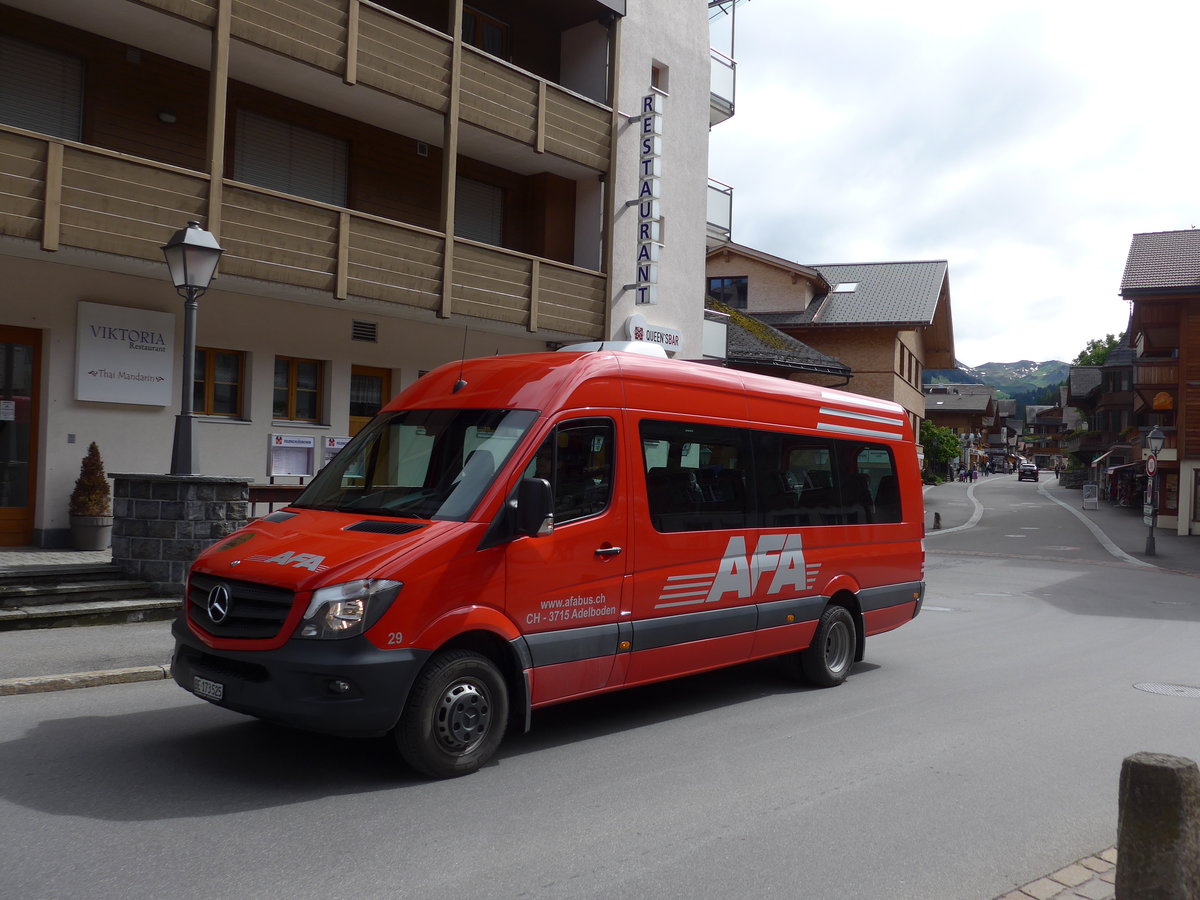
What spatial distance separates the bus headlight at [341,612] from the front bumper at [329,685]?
0.05 metres

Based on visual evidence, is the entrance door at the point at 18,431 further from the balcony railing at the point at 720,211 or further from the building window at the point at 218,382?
the balcony railing at the point at 720,211

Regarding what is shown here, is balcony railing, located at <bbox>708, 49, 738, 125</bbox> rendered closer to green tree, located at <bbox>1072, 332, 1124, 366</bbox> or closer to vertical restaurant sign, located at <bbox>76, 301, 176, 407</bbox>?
vertical restaurant sign, located at <bbox>76, 301, 176, 407</bbox>

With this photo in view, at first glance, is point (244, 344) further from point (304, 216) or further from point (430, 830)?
point (430, 830)

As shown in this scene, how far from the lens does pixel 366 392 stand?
1772cm

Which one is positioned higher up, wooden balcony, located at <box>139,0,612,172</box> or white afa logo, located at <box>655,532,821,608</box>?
wooden balcony, located at <box>139,0,612,172</box>

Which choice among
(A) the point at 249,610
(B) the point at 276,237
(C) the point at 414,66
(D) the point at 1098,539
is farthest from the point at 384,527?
(D) the point at 1098,539

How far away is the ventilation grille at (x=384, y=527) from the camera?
5.81m

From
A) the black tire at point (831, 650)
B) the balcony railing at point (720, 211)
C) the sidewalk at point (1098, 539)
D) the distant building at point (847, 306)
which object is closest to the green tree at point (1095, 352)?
the sidewalk at point (1098, 539)

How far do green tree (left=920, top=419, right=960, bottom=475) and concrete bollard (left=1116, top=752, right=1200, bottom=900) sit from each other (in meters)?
62.2

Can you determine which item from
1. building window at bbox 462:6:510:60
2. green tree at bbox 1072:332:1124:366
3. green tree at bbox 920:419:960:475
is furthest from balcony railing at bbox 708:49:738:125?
green tree at bbox 1072:332:1124:366

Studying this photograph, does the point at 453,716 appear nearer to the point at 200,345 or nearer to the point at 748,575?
the point at 748,575

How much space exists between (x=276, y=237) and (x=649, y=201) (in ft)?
28.8

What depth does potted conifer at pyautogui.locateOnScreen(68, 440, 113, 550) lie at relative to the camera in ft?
43.3

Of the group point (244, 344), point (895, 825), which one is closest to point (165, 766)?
point (895, 825)
